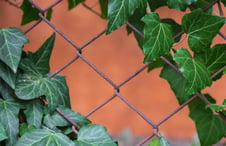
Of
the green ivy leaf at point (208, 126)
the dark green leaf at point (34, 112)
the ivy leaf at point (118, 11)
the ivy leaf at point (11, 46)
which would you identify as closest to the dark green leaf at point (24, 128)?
the dark green leaf at point (34, 112)

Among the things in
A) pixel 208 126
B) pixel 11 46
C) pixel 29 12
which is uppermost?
pixel 29 12

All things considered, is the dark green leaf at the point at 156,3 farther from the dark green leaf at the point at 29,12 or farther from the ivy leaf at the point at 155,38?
the dark green leaf at the point at 29,12

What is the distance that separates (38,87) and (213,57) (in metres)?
0.38

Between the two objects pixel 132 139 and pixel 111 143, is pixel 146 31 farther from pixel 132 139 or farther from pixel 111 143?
pixel 132 139

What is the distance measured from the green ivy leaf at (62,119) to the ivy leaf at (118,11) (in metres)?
0.22

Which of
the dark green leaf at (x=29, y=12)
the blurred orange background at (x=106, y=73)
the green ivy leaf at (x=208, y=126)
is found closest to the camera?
the green ivy leaf at (x=208, y=126)

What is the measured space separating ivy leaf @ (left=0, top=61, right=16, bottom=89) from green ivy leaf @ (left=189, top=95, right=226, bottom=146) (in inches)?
16.1

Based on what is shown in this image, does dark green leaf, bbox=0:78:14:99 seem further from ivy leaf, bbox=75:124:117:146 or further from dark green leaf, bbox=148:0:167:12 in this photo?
dark green leaf, bbox=148:0:167:12

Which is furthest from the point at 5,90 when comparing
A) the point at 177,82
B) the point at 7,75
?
the point at 177,82

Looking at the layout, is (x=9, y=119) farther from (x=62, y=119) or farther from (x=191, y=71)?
(x=191, y=71)

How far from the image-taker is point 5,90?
1027 millimetres

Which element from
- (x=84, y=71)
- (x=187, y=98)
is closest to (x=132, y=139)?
(x=84, y=71)

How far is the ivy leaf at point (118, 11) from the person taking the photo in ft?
3.08

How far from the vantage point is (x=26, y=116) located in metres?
1.03
